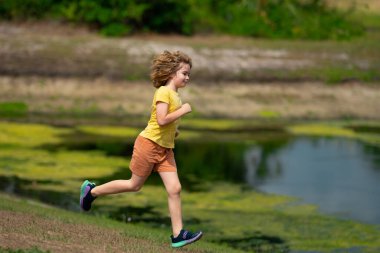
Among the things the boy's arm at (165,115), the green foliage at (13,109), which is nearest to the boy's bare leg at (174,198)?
the boy's arm at (165,115)

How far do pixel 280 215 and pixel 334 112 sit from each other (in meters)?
11.4

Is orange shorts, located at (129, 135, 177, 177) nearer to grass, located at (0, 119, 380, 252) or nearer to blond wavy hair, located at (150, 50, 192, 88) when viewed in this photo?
blond wavy hair, located at (150, 50, 192, 88)

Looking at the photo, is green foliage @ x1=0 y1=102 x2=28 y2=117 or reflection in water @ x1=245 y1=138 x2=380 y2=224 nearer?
reflection in water @ x1=245 y1=138 x2=380 y2=224

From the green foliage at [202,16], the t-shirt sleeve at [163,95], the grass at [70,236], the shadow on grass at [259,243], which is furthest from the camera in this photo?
the green foliage at [202,16]

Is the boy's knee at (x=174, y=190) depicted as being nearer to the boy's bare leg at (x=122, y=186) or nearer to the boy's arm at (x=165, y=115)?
the boy's bare leg at (x=122, y=186)

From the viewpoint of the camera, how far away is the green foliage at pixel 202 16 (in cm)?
3094

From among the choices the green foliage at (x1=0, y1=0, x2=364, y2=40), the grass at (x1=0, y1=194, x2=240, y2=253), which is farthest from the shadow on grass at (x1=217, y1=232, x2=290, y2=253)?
the green foliage at (x1=0, y1=0, x2=364, y2=40)

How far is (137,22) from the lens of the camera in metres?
31.6

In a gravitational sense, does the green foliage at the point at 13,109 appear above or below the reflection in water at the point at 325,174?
below

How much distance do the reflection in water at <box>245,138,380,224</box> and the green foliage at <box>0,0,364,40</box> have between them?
378 inches

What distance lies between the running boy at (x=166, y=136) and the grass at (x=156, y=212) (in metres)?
0.40

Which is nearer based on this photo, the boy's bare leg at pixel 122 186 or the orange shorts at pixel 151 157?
the orange shorts at pixel 151 157

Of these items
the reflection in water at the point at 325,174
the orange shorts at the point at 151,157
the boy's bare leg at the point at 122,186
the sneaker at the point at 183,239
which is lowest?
the reflection in water at the point at 325,174

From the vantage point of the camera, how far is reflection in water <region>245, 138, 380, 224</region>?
16.3 metres
